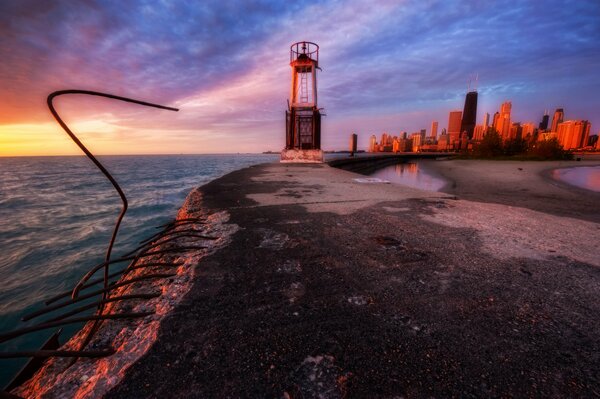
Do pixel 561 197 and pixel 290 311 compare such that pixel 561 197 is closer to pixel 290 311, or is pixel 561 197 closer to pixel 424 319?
pixel 424 319

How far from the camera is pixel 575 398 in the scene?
120cm

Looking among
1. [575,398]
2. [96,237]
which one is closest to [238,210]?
[575,398]

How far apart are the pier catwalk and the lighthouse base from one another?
59.1ft

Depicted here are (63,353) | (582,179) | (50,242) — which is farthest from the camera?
(582,179)

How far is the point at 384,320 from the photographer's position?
178cm

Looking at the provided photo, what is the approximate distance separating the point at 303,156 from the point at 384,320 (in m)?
20.0

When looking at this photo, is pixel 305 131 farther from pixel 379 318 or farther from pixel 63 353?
pixel 63 353

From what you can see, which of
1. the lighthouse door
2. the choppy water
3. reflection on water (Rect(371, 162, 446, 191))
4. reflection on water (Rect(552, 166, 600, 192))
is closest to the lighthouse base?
the lighthouse door

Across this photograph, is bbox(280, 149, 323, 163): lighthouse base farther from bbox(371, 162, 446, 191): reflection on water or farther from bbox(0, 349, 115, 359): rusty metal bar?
bbox(0, 349, 115, 359): rusty metal bar

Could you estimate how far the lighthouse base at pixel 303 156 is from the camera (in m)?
21.1

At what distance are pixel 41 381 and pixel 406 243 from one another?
139 inches

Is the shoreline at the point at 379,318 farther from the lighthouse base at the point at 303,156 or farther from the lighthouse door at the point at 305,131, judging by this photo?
the lighthouse door at the point at 305,131

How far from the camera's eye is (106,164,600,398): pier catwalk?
1.30m

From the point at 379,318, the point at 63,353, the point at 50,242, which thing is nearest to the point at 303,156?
the point at 50,242
